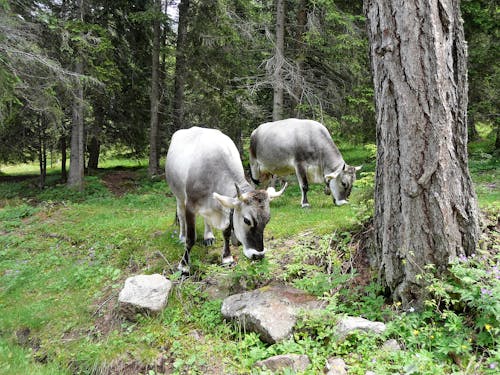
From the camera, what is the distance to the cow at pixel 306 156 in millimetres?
9703

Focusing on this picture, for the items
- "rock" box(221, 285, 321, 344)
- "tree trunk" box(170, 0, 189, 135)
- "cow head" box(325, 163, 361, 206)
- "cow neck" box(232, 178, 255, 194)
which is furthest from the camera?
"tree trunk" box(170, 0, 189, 135)

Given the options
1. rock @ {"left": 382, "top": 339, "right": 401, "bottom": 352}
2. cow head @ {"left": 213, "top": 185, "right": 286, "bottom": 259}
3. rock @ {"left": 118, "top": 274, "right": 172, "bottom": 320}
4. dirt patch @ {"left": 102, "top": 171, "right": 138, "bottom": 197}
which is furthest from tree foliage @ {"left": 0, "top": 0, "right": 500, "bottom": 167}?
rock @ {"left": 382, "top": 339, "right": 401, "bottom": 352}

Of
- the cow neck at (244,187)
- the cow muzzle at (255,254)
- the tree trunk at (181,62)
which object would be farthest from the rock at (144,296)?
the tree trunk at (181,62)

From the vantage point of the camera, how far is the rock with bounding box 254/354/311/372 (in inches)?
153

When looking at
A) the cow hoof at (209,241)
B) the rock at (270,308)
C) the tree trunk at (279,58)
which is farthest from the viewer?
the tree trunk at (279,58)

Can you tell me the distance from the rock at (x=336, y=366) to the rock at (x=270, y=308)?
59 cm

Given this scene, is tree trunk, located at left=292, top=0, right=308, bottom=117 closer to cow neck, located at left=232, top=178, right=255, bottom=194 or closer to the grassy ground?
the grassy ground

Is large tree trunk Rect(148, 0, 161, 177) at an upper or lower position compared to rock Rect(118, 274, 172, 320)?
upper

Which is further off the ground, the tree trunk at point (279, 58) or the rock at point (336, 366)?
the tree trunk at point (279, 58)

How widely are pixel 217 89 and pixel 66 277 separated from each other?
11017 millimetres

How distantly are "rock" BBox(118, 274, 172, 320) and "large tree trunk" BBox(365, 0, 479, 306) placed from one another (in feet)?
10.3

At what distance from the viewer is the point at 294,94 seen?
1357 centimetres

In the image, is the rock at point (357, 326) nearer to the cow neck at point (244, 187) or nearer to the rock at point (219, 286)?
the rock at point (219, 286)

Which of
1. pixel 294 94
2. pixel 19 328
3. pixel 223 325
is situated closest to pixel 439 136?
pixel 223 325
